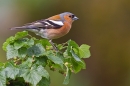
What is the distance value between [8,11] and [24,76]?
7.97 m

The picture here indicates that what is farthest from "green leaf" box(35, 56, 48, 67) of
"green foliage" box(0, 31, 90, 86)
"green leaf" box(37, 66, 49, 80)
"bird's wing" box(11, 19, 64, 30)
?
"bird's wing" box(11, 19, 64, 30)

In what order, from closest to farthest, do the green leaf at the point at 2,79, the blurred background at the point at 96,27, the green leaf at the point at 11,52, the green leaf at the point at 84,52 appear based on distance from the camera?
the green leaf at the point at 2,79 → the green leaf at the point at 11,52 → the green leaf at the point at 84,52 → the blurred background at the point at 96,27

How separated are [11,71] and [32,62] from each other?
30cm

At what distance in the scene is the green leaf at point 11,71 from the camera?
131 inches

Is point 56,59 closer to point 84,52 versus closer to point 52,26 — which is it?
point 84,52

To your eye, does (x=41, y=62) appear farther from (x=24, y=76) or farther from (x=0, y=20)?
(x=0, y=20)

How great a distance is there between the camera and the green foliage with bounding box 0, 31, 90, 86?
11.1 ft

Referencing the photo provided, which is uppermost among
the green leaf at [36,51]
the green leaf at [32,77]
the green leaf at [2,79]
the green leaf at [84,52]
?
the green leaf at [36,51]

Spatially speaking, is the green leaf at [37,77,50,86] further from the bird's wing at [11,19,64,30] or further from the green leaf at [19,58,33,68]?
the bird's wing at [11,19,64,30]

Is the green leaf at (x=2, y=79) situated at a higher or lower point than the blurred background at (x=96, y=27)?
higher

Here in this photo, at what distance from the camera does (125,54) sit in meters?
10.8

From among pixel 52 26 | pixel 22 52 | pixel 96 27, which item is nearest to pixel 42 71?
pixel 22 52

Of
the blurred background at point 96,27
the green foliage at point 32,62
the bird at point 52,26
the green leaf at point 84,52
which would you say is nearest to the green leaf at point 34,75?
the green foliage at point 32,62

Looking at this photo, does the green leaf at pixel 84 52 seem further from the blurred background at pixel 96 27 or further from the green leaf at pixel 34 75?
the blurred background at pixel 96 27
